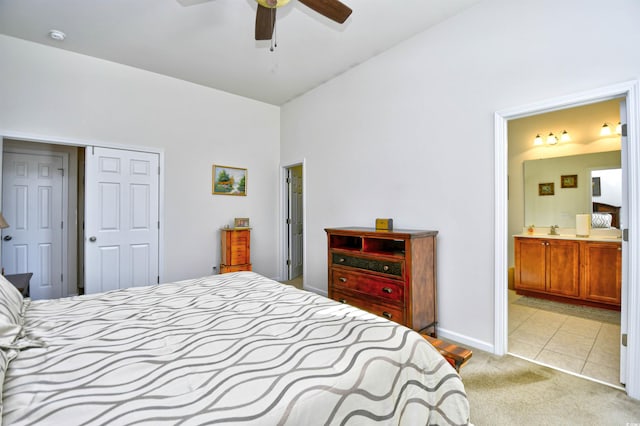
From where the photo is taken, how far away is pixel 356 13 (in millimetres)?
2754

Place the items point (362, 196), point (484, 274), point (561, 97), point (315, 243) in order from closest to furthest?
point (561, 97)
point (484, 274)
point (362, 196)
point (315, 243)

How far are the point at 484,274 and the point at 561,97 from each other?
154 centimetres

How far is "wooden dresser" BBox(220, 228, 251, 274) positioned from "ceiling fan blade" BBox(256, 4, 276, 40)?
2769 mm

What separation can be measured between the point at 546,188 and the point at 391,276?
332 cm

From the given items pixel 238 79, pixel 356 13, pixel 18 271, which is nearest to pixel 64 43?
pixel 238 79

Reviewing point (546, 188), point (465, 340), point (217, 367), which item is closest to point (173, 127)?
point (217, 367)

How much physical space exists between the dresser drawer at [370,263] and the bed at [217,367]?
1228mm

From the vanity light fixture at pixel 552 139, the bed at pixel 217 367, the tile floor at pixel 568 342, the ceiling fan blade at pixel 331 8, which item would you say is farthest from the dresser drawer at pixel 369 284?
the vanity light fixture at pixel 552 139

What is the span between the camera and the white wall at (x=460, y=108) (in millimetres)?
2137

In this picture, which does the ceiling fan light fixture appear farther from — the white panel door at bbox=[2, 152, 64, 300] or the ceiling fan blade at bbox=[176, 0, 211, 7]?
the white panel door at bbox=[2, 152, 64, 300]

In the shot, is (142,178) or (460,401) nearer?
(460,401)

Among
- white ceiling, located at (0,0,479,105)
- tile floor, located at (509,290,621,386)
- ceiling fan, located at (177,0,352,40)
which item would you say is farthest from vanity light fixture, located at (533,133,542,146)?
ceiling fan, located at (177,0,352,40)

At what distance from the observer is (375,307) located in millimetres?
2885

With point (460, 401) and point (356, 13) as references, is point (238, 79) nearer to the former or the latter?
point (356, 13)
